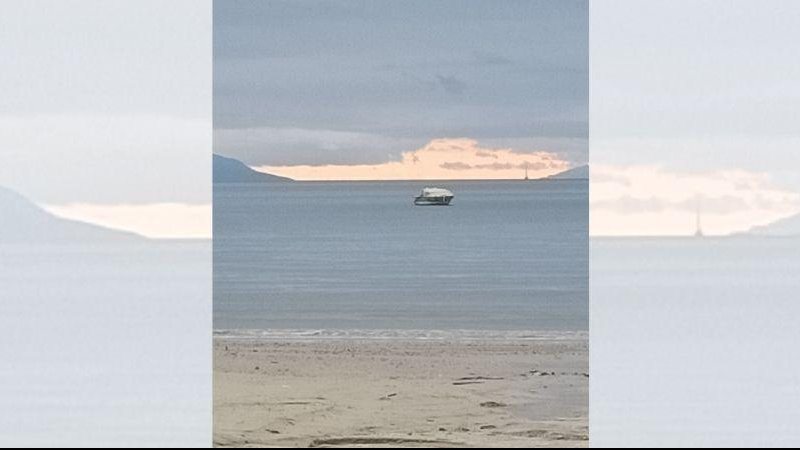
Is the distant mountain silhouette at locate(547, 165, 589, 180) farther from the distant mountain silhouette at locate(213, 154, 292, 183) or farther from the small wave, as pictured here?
the small wave

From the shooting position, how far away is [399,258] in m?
12.4

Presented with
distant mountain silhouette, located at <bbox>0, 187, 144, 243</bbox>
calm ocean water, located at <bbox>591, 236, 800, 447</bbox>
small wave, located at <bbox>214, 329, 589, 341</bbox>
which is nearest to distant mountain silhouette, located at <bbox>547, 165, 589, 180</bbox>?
calm ocean water, located at <bbox>591, 236, 800, 447</bbox>

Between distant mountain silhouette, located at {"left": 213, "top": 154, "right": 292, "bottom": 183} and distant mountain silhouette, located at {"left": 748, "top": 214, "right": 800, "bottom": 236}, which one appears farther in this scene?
distant mountain silhouette, located at {"left": 213, "top": 154, "right": 292, "bottom": 183}

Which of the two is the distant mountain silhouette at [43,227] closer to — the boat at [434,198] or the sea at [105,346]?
the sea at [105,346]

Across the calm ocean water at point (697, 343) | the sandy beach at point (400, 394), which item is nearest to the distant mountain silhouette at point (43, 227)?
the sandy beach at point (400, 394)

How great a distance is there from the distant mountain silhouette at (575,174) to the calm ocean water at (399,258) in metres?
0.18

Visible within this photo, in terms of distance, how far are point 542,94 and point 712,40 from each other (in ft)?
23.7

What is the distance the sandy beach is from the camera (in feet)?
14.1

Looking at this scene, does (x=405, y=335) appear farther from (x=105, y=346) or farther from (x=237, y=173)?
(x=237, y=173)

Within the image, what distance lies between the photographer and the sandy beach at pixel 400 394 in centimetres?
429

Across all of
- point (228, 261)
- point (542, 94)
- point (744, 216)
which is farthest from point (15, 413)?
point (542, 94)

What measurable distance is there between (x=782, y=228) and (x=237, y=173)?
18.2ft

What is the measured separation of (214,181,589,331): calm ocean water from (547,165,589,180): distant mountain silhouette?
18cm

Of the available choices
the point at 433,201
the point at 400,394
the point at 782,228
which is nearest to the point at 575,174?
the point at 433,201
